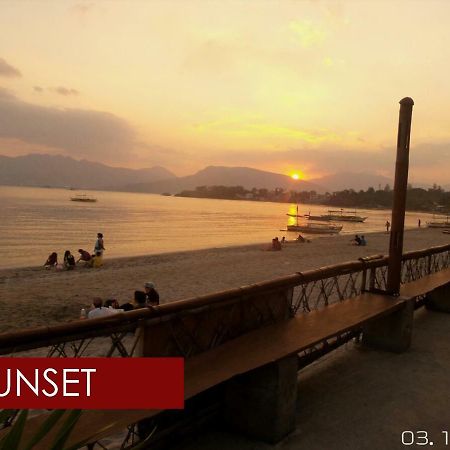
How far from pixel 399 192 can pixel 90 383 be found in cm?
441

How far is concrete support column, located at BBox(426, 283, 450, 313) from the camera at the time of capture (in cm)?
731

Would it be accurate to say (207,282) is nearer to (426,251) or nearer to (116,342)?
(426,251)

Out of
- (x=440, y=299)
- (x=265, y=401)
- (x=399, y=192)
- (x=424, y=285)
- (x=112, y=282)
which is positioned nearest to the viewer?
(x=265, y=401)

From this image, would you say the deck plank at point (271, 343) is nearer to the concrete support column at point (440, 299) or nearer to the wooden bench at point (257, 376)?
the wooden bench at point (257, 376)

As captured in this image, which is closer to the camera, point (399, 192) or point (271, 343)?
point (271, 343)

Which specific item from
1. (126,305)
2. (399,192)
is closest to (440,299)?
(399,192)

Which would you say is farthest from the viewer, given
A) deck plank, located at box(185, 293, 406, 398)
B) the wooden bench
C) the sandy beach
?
the sandy beach

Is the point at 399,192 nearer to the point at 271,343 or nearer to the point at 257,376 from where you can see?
the point at 271,343

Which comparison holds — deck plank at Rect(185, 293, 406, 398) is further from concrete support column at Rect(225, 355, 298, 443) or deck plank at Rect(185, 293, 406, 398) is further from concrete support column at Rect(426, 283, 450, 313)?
concrete support column at Rect(426, 283, 450, 313)

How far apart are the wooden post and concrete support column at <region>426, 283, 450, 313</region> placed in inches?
89.6

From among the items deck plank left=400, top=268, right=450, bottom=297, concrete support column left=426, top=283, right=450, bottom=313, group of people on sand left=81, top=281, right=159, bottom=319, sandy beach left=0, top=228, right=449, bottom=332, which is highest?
deck plank left=400, top=268, right=450, bottom=297

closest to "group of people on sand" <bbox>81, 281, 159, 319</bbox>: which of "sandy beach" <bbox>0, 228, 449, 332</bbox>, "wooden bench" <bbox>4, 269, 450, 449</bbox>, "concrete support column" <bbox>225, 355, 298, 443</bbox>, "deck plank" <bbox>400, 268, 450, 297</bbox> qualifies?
"sandy beach" <bbox>0, 228, 449, 332</bbox>

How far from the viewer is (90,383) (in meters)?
2.61

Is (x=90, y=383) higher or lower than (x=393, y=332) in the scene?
higher
